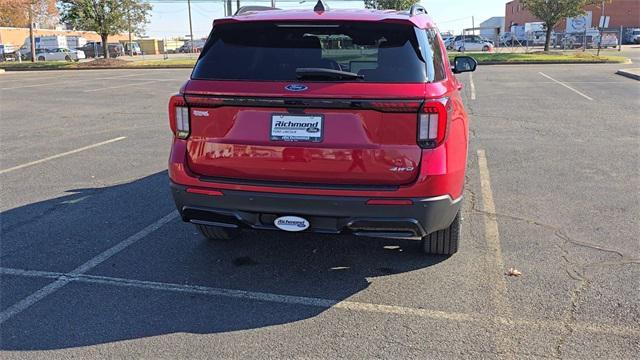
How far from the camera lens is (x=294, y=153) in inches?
135

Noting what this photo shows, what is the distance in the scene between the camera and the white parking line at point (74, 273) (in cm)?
354

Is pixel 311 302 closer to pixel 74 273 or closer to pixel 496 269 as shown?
pixel 496 269

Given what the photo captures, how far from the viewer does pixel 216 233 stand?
460cm

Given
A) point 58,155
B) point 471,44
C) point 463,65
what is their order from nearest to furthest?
1. point 463,65
2. point 58,155
3. point 471,44

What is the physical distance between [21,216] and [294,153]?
3417mm

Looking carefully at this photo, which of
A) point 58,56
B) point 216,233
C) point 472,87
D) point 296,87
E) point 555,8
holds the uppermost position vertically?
point 555,8

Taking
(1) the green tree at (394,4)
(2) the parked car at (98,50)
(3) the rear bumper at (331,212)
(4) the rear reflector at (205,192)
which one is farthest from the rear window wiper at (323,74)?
(2) the parked car at (98,50)

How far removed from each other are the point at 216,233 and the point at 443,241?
187cm

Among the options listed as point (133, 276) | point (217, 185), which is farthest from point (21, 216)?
point (217, 185)

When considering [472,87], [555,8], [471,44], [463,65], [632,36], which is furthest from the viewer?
[632,36]

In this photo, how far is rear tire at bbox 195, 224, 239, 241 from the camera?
4552 mm

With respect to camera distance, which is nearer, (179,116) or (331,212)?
(331,212)

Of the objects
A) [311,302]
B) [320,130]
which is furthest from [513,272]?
[320,130]

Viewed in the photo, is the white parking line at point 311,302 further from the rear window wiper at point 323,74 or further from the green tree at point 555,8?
the green tree at point 555,8
